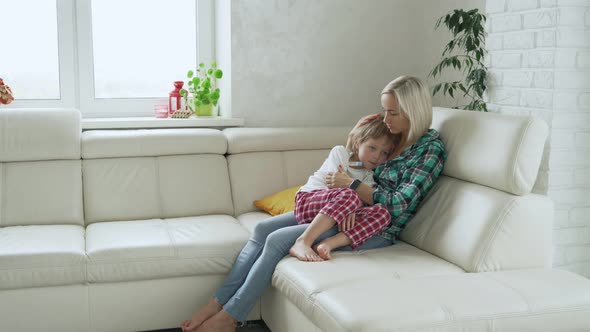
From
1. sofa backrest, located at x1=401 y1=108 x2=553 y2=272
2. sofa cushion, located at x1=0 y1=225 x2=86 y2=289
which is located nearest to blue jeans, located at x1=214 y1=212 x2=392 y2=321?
sofa backrest, located at x1=401 y1=108 x2=553 y2=272

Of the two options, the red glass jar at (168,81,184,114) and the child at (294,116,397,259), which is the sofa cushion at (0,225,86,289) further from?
the red glass jar at (168,81,184,114)

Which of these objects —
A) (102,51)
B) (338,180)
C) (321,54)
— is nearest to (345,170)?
(338,180)

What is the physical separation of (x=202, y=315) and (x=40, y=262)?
67cm

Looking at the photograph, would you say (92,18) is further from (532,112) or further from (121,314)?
(532,112)

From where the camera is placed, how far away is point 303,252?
2625mm

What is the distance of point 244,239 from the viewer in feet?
9.80

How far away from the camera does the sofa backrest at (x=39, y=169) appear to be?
10.5 ft

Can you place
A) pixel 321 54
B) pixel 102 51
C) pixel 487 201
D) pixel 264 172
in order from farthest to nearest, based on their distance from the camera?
pixel 321 54, pixel 102 51, pixel 264 172, pixel 487 201

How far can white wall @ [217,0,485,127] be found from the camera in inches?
153

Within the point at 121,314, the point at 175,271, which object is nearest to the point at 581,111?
the point at 175,271

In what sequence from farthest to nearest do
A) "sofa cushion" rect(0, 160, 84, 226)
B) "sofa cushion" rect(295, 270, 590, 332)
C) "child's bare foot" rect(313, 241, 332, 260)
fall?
"sofa cushion" rect(0, 160, 84, 226)
"child's bare foot" rect(313, 241, 332, 260)
"sofa cushion" rect(295, 270, 590, 332)

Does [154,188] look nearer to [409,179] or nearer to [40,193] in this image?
[40,193]

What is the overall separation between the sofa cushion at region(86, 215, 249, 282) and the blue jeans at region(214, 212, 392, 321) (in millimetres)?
102

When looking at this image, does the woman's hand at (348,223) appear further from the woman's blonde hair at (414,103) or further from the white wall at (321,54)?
the white wall at (321,54)
